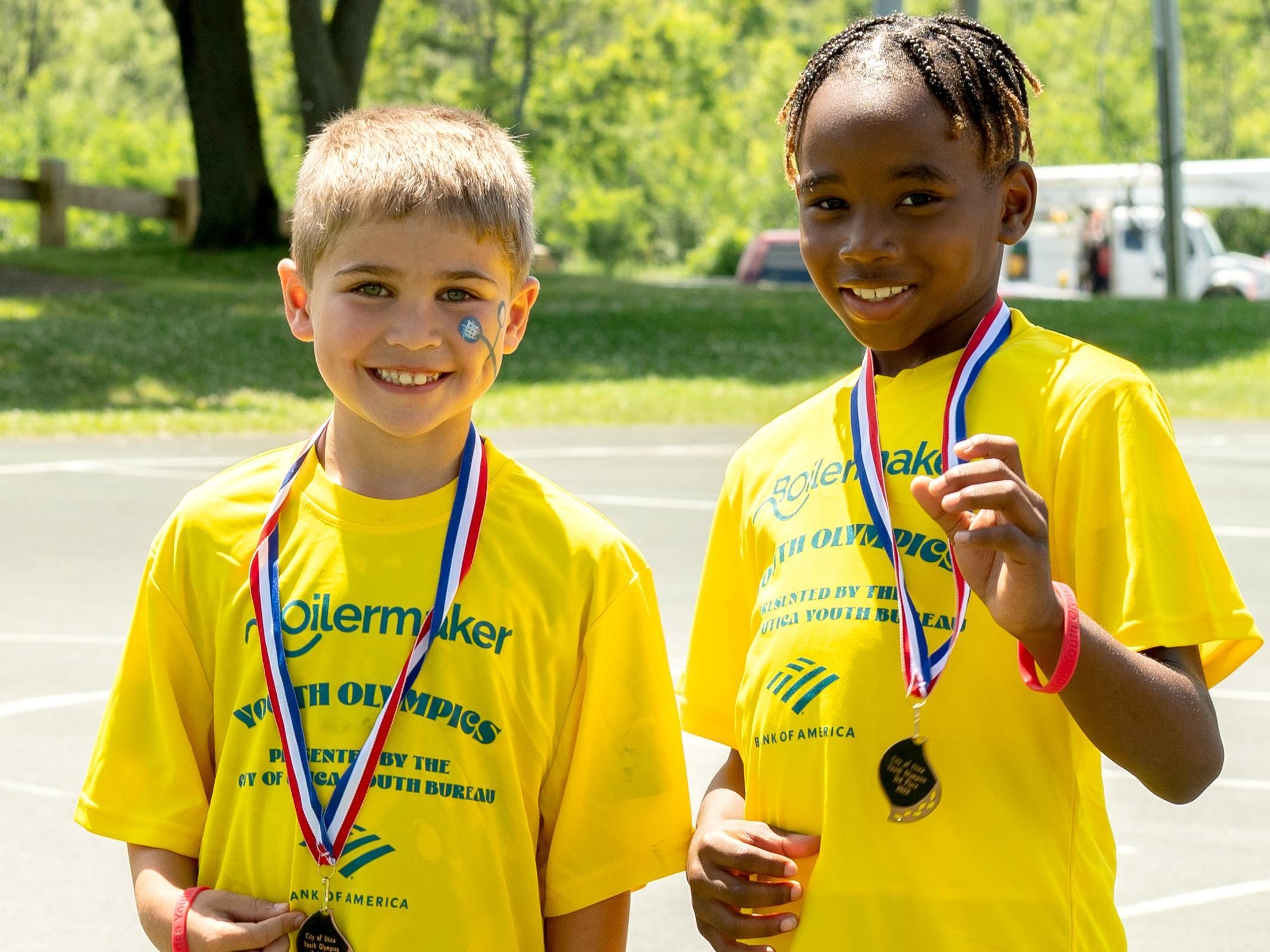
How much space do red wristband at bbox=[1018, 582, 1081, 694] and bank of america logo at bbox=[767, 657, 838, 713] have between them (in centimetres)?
37

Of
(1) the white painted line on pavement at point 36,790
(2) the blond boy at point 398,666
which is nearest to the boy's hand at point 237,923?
(2) the blond boy at point 398,666

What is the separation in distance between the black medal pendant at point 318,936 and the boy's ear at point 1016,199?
140cm

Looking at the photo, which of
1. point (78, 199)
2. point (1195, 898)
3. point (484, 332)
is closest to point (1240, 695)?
point (1195, 898)

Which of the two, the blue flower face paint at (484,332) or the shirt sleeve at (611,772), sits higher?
the blue flower face paint at (484,332)

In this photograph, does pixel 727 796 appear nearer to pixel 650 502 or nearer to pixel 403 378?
pixel 403 378

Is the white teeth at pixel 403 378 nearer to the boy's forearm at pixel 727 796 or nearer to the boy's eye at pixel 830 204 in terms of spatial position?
the boy's eye at pixel 830 204

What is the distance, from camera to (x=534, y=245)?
2.84 metres

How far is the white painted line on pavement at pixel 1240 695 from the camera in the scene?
7133 millimetres

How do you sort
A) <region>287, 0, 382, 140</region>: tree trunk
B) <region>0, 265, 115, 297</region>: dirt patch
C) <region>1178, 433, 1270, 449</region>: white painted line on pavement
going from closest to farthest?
<region>1178, 433, 1270, 449</region>: white painted line on pavement
<region>0, 265, 115, 297</region>: dirt patch
<region>287, 0, 382, 140</region>: tree trunk

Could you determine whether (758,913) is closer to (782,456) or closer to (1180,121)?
(782,456)

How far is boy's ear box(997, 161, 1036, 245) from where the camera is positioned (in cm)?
260

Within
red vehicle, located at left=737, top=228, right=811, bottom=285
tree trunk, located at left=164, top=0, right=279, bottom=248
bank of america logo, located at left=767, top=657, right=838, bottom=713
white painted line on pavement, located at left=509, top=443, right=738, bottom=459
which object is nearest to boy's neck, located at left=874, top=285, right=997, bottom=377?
bank of america logo, located at left=767, top=657, right=838, bottom=713

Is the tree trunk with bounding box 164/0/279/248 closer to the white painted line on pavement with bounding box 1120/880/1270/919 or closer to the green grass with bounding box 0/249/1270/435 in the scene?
the green grass with bounding box 0/249/1270/435

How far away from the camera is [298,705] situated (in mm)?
2473
